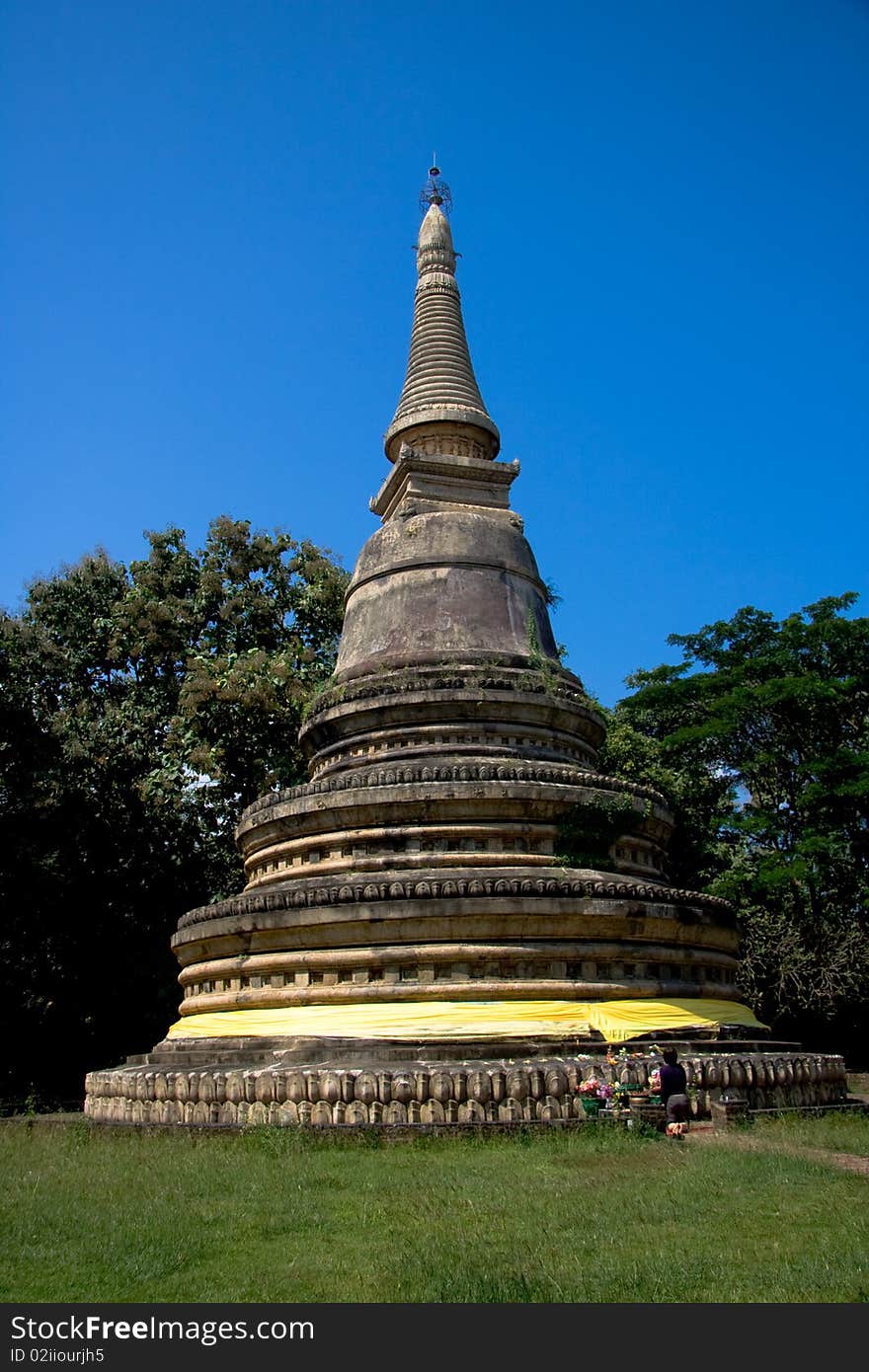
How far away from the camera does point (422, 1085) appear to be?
11273mm

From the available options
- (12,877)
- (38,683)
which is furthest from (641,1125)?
(38,683)

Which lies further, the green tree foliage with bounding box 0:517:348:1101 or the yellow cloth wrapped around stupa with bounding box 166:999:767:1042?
the green tree foliage with bounding box 0:517:348:1101

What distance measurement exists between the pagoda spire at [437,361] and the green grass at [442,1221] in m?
16.5

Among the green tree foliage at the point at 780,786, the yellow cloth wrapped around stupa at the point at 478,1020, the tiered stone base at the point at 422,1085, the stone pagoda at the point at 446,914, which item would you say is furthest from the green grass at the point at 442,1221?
the green tree foliage at the point at 780,786

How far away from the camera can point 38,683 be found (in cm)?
2834

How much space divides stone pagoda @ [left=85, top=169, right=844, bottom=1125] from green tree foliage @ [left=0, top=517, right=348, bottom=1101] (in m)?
6.05

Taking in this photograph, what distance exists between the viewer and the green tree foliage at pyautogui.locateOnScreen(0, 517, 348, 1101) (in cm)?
2480

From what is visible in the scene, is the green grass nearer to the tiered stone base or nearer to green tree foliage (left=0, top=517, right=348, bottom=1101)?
the tiered stone base

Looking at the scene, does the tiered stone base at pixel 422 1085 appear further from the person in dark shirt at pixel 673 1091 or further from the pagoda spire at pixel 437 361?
the pagoda spire at pixel 437 361

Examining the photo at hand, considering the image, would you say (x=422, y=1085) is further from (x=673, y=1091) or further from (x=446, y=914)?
(x=446, y=914)

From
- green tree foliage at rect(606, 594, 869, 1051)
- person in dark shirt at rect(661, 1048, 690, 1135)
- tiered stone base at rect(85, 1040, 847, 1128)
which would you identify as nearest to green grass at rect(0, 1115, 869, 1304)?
person in dark shirt at rect(661, 1048, 690, 1135)

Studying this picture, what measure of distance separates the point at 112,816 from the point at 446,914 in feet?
50.1

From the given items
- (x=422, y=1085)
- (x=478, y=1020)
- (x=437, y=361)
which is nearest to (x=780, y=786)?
(x=437, y=361)

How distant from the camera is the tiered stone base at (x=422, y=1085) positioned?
11211 millimetres
